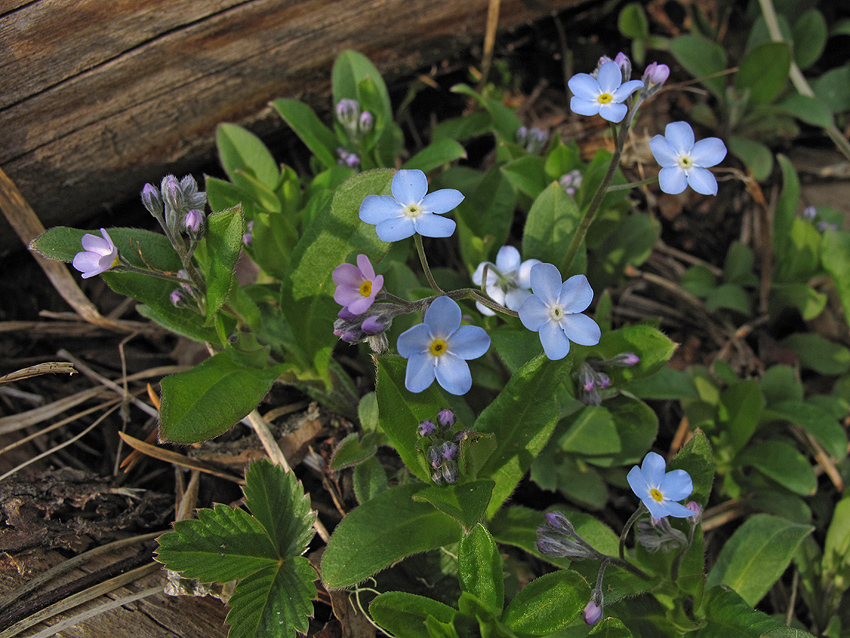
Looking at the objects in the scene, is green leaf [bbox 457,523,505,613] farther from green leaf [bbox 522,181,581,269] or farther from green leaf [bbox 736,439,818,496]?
green leaf [bbox 736,439,818,496]

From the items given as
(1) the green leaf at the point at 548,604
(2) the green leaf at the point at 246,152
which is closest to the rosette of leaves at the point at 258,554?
(1) the green leaf at the point at 548,604

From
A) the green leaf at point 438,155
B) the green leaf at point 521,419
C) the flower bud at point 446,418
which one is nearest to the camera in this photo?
the flower bud at point 446,418

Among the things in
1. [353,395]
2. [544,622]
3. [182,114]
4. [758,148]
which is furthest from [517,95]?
[544,622]

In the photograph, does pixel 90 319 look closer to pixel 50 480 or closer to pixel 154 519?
pixel 50 480

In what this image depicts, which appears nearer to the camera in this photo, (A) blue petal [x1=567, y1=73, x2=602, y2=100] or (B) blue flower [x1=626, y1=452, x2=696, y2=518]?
(B) blue flower [x1=626, y1=452, x2=696, y2=518]

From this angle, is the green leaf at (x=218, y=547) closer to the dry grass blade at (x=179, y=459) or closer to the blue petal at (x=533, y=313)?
the dry grass blade at (x=179, y=459)

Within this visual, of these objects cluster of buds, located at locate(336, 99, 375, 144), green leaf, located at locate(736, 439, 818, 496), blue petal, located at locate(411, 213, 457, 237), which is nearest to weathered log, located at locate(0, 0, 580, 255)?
cluster of buds, located at locate(336, 99, 375, 144)
